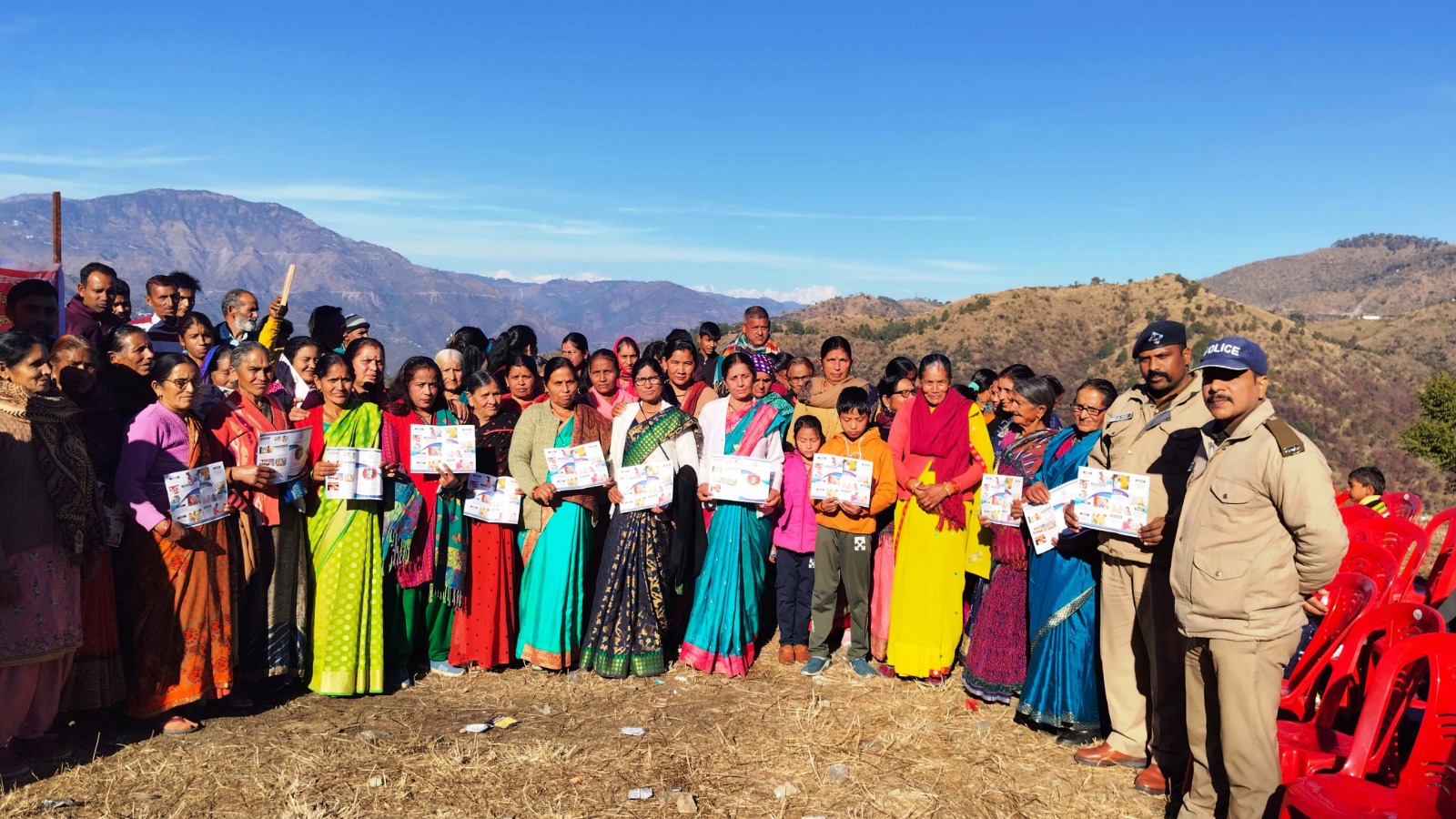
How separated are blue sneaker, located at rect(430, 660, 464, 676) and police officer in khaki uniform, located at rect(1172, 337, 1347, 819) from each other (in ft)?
15.1

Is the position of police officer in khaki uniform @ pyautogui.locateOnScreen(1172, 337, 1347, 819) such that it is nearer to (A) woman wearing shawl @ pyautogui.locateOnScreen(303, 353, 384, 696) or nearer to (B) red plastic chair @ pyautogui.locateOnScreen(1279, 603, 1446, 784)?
(B) red plastic chair @ pyautogui.locateOnScreen(1279, 603, 1446, 784)

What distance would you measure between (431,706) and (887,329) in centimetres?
4460

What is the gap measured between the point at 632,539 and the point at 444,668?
1.60 meters

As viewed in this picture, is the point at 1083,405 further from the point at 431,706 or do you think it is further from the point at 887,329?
the point at 887,329

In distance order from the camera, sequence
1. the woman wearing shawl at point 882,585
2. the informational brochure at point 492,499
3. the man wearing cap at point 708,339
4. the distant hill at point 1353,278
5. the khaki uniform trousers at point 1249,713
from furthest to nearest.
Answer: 1. the distant hill at point 1353,278
2. the man wearing cap at point 708,339
3. the woman wearing shawl at point 882,585
4. the informational brochure at point 492,499
5. the khaki uniform trousers at point 1249,713

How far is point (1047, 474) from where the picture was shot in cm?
561

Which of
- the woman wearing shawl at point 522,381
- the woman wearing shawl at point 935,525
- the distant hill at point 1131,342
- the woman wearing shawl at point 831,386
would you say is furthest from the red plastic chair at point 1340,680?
the distant hill at point 1131,342

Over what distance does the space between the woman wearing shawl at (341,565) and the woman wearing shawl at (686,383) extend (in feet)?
7.06

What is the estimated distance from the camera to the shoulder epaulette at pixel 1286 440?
12.0 feet

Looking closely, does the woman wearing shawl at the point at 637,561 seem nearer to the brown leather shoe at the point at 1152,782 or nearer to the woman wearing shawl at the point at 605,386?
the woman wearing shawl at the point at 605,386

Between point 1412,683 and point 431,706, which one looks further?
point 431,706

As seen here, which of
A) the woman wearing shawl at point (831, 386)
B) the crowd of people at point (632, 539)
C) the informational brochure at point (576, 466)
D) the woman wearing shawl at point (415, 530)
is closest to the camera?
the crowd of people at point (632, 539)

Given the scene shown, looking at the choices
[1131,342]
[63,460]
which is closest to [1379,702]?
[63,460]

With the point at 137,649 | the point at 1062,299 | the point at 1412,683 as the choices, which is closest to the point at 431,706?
the point at 137,649
